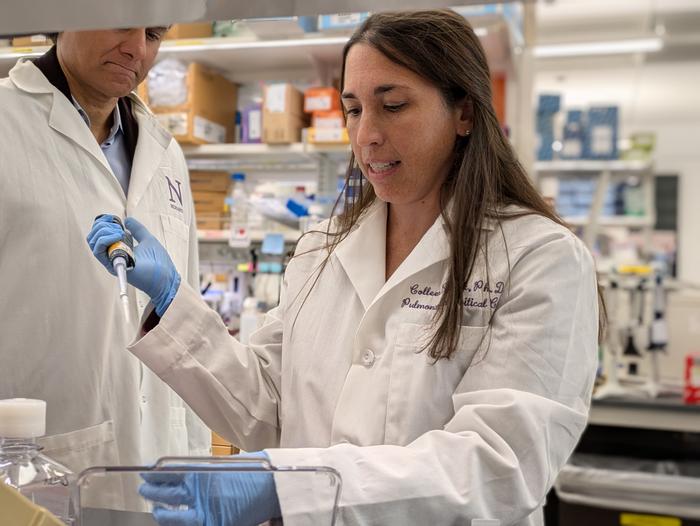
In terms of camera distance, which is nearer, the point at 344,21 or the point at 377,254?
the point at 377,254

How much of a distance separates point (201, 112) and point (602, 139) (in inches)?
160

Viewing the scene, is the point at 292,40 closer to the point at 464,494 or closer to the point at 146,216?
the point at 146,216

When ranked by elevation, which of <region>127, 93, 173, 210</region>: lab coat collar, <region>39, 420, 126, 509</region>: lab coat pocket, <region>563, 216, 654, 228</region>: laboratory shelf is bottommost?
<region>39, 420, 126, 509</region>: lab coat pocket

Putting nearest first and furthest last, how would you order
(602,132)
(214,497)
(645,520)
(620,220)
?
(214,497)
(645,520)
(602,132)
(620,220)

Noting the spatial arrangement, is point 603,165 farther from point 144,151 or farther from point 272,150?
point 144,151

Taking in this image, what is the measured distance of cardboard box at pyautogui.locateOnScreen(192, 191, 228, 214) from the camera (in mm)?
4066

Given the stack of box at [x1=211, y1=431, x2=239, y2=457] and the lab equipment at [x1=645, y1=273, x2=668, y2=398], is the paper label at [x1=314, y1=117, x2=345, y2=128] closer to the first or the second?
the lab equipment at [x1=645, y1=273, x2=668, y2=398]

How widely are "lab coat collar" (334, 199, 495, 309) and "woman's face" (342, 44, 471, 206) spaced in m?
0.10

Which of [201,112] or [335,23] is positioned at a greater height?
[335,23]

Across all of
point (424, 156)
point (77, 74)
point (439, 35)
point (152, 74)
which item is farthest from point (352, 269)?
point (152, 74)

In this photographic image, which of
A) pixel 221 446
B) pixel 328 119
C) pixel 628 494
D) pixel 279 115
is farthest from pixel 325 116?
pixel 221 446

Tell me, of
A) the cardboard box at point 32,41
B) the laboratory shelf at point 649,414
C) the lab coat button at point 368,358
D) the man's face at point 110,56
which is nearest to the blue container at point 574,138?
the laboratory shelf at point 649,414

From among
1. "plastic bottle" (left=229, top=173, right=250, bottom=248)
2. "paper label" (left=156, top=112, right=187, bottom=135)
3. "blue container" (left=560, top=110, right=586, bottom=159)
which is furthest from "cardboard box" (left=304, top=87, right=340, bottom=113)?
"blue container" (left=560, top=110, right=586, bottom=159)

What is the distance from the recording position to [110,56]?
1.50 meters
